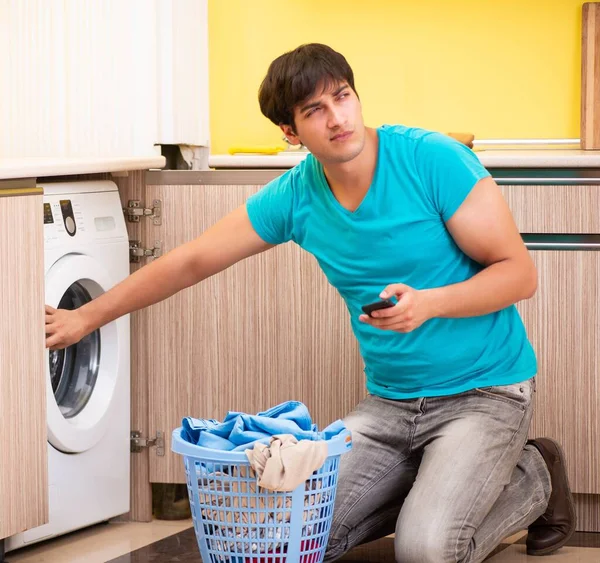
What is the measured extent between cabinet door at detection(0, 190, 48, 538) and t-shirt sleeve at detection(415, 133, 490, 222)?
2.71 feet

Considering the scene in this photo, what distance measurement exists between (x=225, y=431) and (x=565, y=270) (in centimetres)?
109

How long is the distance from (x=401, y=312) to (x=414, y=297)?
0.04 metres

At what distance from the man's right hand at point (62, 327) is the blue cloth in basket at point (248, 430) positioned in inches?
17.1

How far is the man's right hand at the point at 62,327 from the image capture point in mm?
2283

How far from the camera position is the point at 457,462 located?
2102 mm

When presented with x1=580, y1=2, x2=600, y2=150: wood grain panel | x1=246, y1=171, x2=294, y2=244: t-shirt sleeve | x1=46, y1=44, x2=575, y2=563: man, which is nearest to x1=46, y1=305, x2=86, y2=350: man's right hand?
x1=46, y1=44, x2=575, y2=563: man

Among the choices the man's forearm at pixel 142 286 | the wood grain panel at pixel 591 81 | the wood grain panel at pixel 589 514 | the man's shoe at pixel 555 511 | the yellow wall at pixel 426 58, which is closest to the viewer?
the man's forearm at pixel 142 286

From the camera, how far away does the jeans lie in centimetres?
206

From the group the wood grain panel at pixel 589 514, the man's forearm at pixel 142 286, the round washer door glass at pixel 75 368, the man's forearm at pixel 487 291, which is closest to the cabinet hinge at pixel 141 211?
the round washer door glass at pixel 75 368

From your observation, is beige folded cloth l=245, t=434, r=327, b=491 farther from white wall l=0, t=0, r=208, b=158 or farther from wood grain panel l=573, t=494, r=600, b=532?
white wall l=0, t=0, r=208, b=158

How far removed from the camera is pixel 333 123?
6.59 ft

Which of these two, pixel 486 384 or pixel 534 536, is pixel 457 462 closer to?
pixel 486 384

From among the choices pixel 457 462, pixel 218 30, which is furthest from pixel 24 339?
pixel 218 30

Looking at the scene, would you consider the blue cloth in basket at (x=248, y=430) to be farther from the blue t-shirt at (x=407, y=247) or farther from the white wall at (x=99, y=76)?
the white wall at (x=99, y=76)
